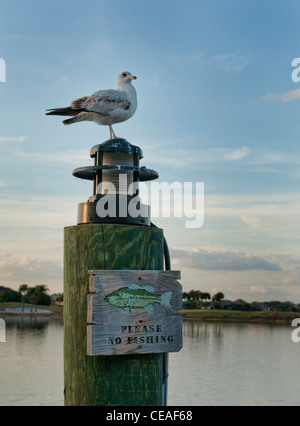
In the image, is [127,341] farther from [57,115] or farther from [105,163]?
[57,115]

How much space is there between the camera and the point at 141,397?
10.9 feet

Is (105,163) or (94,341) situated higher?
(105,163)

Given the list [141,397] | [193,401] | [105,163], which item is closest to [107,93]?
[105,163]

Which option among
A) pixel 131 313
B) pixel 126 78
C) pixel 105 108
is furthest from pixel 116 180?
pixel 126 78

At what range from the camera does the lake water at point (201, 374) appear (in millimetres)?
24000

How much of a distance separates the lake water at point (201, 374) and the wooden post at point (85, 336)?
1300 cm

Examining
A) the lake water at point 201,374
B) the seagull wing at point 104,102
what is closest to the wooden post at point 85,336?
the seagull wing at point 104,102

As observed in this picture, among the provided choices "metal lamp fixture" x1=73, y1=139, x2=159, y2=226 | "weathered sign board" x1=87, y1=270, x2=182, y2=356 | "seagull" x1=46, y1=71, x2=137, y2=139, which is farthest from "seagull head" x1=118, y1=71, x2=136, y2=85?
"weathered sign board" x1=87, y1=270, x2=182, y2=356

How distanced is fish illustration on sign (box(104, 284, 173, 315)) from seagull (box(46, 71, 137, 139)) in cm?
156

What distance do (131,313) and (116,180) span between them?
104 centimetres

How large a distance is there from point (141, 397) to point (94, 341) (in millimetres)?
530

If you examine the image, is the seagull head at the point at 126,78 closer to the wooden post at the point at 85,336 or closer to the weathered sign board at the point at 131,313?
the wooden post at the point at 85,336
